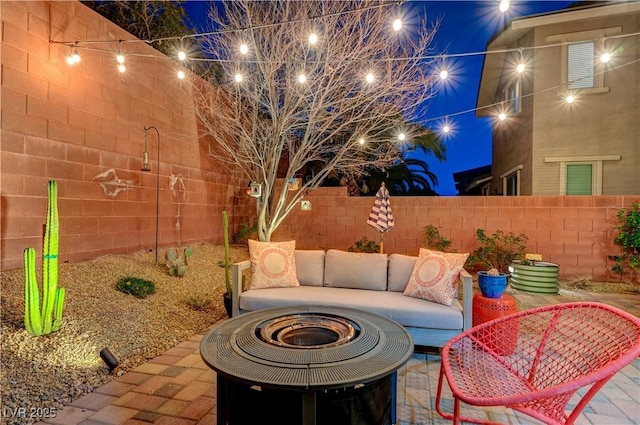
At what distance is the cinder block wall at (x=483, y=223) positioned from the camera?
5773mm

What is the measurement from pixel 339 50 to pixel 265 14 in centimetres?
130

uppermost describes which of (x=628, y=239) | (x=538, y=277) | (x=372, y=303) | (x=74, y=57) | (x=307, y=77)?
(x=307, y=77)

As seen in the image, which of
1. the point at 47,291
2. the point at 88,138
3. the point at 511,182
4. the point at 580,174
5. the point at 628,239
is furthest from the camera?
the point at 511,182

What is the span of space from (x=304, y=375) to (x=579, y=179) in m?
Result: 7.88

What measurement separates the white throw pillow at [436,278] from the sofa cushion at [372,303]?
0.07 meters

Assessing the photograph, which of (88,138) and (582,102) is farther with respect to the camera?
(582,102)

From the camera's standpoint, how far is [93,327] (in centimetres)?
301

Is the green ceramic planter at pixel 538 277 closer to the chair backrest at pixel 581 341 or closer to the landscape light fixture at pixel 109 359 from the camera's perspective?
the chair backrest at pixel 581 341

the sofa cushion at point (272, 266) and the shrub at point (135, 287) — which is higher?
the sofa cushion at point (272, 266)

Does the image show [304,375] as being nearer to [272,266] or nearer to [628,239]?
[272,266]

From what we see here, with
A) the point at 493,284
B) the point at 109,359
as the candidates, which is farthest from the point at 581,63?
the point at 109,359

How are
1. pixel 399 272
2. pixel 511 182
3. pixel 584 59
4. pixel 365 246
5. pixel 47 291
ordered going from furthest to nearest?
pixel 511 182, pixel 584 59, pixel 365 246, pixel 399 272, pixel 47 291

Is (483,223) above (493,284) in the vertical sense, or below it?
above

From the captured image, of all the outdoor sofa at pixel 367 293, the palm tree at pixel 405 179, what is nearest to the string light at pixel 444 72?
the outdoor sofa at pixel 367 293
